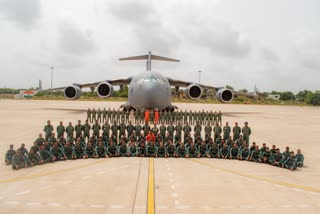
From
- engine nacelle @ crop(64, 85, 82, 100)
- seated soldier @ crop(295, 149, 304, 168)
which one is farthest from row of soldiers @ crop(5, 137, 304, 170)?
engine nacelle @ crop(64, 85, 82, 100)

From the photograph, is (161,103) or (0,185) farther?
(161,103)

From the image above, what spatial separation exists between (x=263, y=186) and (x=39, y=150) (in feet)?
21.1

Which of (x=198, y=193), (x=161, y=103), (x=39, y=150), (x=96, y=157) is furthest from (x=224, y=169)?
(x=161, y=103)

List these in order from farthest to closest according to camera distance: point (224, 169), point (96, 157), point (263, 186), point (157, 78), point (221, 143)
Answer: point (157, 78) < point (221, 143) < point (96, 157) < point (224, 169) < point (263, 186)

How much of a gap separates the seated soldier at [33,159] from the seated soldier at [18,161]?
15 centimetres

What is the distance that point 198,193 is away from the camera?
6086mm

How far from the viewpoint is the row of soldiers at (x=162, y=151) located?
28.8 feet

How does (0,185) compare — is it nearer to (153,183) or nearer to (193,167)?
(153,183)

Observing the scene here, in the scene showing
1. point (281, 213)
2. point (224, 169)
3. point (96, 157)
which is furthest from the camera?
point (96, 157)

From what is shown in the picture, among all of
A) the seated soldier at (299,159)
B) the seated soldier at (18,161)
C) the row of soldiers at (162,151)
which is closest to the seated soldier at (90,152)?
the row of soldiers at (162,151)

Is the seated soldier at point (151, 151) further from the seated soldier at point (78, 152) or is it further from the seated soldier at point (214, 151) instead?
the seated soldier at point (78, 152)

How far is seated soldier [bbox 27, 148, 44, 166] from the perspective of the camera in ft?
27.2

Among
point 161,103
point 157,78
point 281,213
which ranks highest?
point 157,78

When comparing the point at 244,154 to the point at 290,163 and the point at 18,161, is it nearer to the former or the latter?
the point at 290,163
